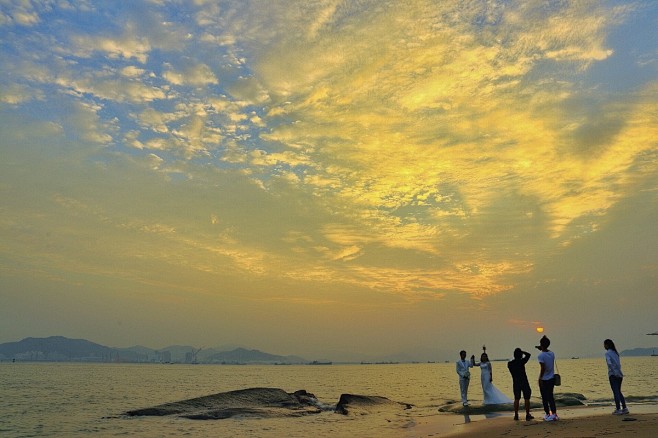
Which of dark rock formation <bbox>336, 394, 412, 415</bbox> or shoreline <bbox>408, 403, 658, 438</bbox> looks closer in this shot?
shoreline <bbox>408, 403, 658, 438</bbox>

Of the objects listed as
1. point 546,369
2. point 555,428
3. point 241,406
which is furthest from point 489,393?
→ point 241,406

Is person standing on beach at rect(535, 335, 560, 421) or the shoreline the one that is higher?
person standing on beach at rect(535, 335, 560, 421)

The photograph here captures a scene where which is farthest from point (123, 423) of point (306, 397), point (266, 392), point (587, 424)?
point (587, 424)

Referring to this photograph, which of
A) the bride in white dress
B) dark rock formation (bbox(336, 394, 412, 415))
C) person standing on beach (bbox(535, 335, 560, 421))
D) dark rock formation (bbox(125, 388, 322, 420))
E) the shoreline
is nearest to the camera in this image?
the shoreline

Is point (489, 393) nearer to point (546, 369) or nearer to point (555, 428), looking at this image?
point (546, 369)

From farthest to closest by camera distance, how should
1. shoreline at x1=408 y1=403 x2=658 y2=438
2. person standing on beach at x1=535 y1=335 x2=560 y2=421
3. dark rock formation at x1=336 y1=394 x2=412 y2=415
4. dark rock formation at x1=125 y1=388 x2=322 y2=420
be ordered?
dark rock formation at x1=336 y1=394 x2=412 y2=415, dark rock formation at x1=125 y1=388 x2=322 y2=420, person standing on beach at x1=535 y1=335 x2=560 y2=421, shoreline at x1=408 y1=403 x2=658 y2=438

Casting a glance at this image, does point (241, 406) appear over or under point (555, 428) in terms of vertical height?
under

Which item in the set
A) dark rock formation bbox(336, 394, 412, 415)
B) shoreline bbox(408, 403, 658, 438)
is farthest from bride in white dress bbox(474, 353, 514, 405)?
dark rock formation bbox(336, 394, 412, 415)

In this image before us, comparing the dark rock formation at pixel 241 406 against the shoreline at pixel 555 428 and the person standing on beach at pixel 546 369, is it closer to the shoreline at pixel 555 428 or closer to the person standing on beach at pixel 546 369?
the shoreline at pixel 555 428

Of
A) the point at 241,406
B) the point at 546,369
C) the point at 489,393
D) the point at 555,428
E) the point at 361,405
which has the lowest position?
the point at 241,406

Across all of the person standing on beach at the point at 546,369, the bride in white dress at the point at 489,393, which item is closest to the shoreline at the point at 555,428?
the person standing on beach at the point at 546,369

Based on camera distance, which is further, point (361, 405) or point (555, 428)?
point (361, 405)

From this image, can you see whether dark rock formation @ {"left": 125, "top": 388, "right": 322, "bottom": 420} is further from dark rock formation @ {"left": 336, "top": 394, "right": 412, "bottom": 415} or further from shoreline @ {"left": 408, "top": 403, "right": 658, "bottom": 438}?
shoreline @ {"left": 408, "top": 403, "right": 658, "bottom": 438}

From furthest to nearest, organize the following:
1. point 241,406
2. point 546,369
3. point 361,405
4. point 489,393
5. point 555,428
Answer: point 361,405, point 241,406, point 489,393, point 546,369, point 555,428
